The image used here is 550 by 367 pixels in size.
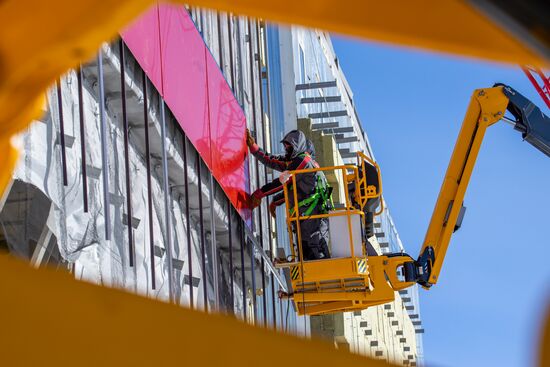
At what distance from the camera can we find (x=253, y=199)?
15.0 metres

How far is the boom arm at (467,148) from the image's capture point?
1576 centimetres

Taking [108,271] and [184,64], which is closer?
[108,271]

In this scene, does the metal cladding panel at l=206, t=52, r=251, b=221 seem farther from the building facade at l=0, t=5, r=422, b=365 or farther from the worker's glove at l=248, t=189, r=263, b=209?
the worker's glove at l=248, t=189, r=263, b=209

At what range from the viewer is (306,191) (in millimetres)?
13828

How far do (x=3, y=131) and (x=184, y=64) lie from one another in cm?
983

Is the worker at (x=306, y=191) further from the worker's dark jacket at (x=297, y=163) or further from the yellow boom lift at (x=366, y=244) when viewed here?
the yellow boom lift at (x=366, y=244)

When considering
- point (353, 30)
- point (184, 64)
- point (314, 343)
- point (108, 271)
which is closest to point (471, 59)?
point (353, 30)

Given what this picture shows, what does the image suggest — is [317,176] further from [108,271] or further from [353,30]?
[353,30]

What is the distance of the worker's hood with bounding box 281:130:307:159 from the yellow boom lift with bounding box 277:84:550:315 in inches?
17.9

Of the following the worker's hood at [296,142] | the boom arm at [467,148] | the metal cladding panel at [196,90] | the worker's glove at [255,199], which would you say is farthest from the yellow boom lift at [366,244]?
the metal cladding panel at [196,90]

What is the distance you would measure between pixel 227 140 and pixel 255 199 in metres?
1.76

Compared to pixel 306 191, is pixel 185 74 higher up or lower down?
higher up

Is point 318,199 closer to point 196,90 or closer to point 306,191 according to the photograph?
point 306,191

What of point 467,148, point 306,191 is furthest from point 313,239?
point 467,148
